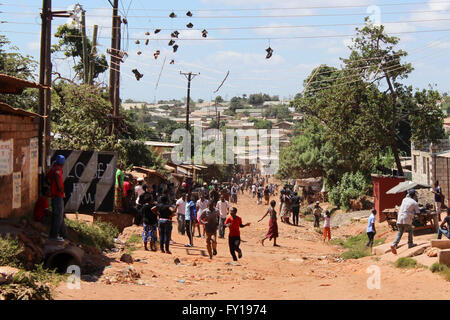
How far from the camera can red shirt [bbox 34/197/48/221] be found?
13633mm

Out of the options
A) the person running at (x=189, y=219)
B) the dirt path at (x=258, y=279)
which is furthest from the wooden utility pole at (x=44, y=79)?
the person running at (x=189, y=219)

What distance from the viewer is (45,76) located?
1580 cm

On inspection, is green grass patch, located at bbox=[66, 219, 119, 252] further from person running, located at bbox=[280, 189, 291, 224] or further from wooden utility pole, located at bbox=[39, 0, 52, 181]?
person running, located at bbox=[280, 189, 291, 224]

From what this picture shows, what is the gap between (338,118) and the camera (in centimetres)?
3341

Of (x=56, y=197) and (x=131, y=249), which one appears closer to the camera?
(x=56, y=197)

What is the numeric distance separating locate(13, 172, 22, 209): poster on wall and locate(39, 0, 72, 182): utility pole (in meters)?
1.52

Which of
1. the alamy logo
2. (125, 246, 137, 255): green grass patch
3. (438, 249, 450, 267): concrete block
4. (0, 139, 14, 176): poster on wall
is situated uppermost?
(0, 139, 14, 176): poster on wall

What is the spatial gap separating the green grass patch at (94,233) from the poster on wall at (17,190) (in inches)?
60.7

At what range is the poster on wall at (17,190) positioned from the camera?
1323cm

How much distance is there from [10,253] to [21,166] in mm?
4025

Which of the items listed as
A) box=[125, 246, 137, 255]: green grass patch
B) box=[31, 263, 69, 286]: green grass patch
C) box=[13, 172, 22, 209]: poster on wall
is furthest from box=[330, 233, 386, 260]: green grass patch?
box=[31, 263, 69, 286]: green grass patch

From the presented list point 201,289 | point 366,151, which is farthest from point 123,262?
point 366,151

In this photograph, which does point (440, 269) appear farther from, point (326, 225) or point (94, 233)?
point (326, 225)

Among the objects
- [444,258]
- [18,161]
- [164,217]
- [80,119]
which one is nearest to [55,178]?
[18,161]
